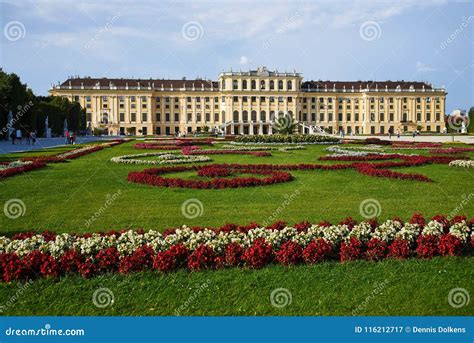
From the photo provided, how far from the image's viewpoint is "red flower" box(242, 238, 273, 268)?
199 inches

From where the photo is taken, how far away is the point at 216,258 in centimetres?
508

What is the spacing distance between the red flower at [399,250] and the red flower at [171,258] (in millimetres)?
2246

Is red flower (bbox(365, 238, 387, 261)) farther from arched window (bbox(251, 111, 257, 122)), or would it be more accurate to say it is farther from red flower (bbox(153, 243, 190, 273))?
arched window (bbox(251, 111, 257, 122))

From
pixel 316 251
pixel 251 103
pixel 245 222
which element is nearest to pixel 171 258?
pixel 316 251

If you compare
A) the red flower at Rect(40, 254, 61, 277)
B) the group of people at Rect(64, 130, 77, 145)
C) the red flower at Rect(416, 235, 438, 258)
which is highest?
the group of people at Rect(64, 130, 77, 145)

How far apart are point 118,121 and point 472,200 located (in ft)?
203

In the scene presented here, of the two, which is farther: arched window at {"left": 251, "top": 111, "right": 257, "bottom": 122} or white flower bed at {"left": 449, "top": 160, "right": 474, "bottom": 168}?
arched window at {"left": 251, "top": 111, "right": 257, "bottom": 122}

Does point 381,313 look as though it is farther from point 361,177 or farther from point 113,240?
point 361,177

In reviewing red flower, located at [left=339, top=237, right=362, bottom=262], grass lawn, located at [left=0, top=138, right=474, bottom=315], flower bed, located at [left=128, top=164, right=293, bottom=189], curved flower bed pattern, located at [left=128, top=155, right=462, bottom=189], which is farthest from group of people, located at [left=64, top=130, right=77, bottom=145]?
red flower, located at [left=339, top=237, right=362, bottom=262]

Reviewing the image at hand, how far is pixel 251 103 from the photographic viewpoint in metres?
68.0

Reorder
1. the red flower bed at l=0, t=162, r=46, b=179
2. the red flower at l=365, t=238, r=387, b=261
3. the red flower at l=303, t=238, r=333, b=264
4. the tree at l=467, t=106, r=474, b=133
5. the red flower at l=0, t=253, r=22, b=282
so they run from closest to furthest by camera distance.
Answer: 1. the red flower at l=0, t=253, r=22, b=282
2. the red flower at l=303, t=238, r=333, b=264
3. the red flower at l=365, t=238, r=387, b=261
4. the red flower bed at l=0, t=162, r=46, b=179
5. the tree at l=467, t=106, r=474, b=133

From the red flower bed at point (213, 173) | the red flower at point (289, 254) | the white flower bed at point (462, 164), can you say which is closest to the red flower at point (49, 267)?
the red flower at point (289, 254)

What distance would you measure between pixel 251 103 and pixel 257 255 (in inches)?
2513

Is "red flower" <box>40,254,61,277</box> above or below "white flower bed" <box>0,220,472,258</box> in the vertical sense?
below
